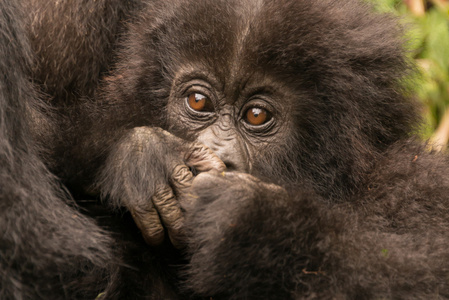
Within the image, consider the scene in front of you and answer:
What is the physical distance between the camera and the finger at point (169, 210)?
2.49 m

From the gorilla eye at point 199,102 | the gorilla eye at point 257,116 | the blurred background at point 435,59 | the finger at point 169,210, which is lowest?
the finger at point 169,210

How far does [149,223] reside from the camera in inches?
98.4

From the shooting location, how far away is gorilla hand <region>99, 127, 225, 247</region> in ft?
8.13

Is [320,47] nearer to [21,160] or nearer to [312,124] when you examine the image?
[312,124]

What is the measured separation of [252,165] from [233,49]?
22.6 inches

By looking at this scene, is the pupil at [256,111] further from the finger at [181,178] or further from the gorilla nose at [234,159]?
the finger at [181,178]

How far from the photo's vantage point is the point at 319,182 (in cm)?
293

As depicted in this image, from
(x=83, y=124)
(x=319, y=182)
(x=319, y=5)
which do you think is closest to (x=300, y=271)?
(x=319, y=182)

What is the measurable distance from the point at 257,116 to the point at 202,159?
477 millimetres

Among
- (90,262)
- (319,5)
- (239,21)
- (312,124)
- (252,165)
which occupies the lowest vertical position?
(90,262)

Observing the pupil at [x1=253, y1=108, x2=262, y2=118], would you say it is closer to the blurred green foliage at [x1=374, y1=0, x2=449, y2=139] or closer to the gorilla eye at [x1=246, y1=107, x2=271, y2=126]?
the gorilla eye at [x1=246, y1=107, x2=271, y2=126]

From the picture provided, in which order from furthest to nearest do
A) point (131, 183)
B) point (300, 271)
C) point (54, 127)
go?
1. point (54, 127)
2. point (131, 183)
3. point (300, 271)

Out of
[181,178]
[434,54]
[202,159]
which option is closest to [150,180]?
[181,178]

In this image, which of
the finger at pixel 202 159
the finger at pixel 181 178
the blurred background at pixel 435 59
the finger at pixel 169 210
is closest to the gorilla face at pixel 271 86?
the finger at pixel 202 159
